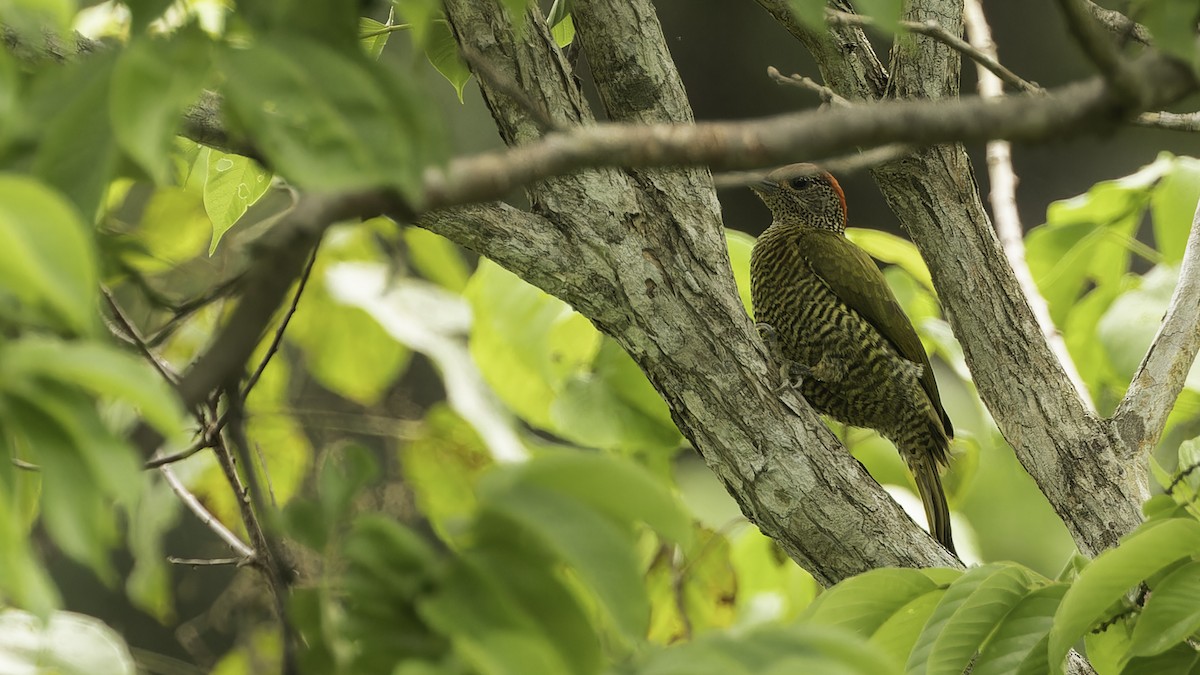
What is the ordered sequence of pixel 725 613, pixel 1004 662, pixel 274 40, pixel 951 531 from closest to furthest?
pixel 274 40 < pixel 1004 662 < pixel 951 531 < pixel 725 613


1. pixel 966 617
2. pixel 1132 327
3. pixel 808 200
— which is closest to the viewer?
pixel 966 617

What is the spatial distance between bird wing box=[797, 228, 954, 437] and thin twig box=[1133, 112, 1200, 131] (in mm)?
1099

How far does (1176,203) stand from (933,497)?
76cm

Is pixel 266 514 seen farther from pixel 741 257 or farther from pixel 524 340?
pixel 741 257

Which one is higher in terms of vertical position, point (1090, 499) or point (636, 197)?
point (636, 197)

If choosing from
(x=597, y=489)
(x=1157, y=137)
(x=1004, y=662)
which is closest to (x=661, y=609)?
(x=1004, y=662)

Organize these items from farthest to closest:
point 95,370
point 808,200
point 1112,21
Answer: point 808,200
point 1112,21
point 95,370

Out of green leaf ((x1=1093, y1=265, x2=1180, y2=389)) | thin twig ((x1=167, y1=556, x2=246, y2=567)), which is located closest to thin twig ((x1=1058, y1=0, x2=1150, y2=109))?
thin twig ((x1=167, y1=556, x2=246, y2=567))

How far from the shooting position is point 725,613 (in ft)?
8.11

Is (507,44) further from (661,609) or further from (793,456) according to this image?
(661,609)

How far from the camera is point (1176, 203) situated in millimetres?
1960

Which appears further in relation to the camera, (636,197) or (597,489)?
(636,197)

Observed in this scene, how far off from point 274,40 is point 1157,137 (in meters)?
6.04

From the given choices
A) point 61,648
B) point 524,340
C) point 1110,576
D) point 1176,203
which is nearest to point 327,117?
point 1110,576
